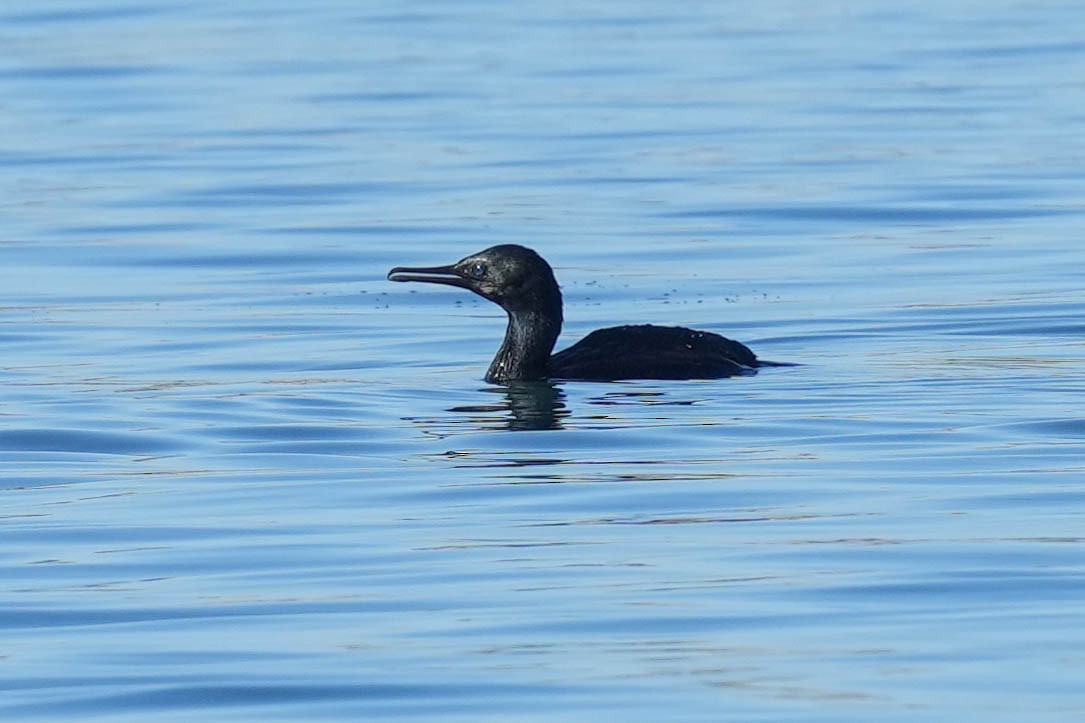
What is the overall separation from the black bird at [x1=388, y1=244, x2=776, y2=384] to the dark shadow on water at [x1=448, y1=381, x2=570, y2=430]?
0.68ft

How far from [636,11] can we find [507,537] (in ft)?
104

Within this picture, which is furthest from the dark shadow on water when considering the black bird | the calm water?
the black bird

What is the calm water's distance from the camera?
24.9 ft

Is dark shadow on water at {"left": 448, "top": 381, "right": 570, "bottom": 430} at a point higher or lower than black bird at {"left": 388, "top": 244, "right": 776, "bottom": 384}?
lower

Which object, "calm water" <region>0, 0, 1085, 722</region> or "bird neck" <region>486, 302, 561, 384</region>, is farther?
"bird neck" <region>486, 302, 561, 384</region>

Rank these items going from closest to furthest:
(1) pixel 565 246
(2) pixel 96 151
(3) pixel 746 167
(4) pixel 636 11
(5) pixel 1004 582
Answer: (5) pixel 1004 582
(1) pixel 565 246
(3) pixel 746 167
(2) pixel 96 151
(4) pixel 636 11

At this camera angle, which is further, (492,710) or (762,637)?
(762,637)

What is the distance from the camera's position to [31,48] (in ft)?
117

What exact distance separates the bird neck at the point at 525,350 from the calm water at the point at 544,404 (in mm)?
388

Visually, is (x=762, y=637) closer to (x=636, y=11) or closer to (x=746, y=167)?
(x=746, y=167)

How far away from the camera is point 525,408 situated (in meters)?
13.3

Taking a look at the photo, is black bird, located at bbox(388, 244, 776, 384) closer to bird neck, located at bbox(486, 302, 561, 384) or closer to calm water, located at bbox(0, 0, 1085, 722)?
bird neck, located at bbox(486, 302, 561, 384)

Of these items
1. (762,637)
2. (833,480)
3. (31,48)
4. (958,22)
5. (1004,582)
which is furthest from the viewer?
(958,22)

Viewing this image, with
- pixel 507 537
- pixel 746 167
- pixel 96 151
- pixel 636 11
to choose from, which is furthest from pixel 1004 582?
pixel 636 11
